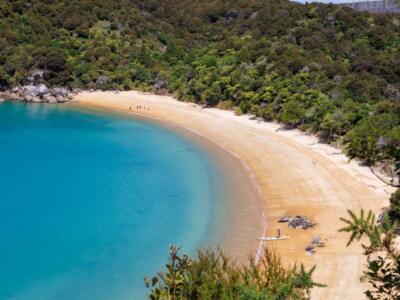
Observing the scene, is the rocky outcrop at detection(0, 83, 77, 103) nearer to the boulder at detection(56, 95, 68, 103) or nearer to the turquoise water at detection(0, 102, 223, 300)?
the boulder at detection(56, 95, 68, 103)

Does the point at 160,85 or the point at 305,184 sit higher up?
the point at 160,85

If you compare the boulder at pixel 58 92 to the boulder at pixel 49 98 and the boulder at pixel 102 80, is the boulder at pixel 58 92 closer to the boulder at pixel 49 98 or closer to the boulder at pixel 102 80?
the boulder at pixel 49 98

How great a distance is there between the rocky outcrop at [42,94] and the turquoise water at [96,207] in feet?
54.5

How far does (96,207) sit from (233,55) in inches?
1722

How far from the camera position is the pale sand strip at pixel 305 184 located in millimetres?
21089

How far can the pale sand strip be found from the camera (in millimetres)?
21089

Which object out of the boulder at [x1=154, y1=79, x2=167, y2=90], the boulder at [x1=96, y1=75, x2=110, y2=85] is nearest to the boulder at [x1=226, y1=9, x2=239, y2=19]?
the boulder at [x1=154, y1=79, x2=167, y2=90]

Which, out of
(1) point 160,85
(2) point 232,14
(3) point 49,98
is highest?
(2) point 232,14

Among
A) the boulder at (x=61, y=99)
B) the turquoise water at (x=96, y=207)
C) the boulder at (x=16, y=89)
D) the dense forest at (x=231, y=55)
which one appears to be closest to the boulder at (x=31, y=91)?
the boulder at (x=16, y=89)

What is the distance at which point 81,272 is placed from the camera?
22625mm

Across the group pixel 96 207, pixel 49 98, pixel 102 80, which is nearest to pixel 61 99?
pixel 49 98

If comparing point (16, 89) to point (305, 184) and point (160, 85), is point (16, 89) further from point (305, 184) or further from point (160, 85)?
point (305, 184)

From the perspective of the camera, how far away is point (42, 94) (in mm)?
69125

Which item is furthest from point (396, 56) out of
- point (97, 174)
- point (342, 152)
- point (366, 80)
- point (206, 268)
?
point (206, 268)
